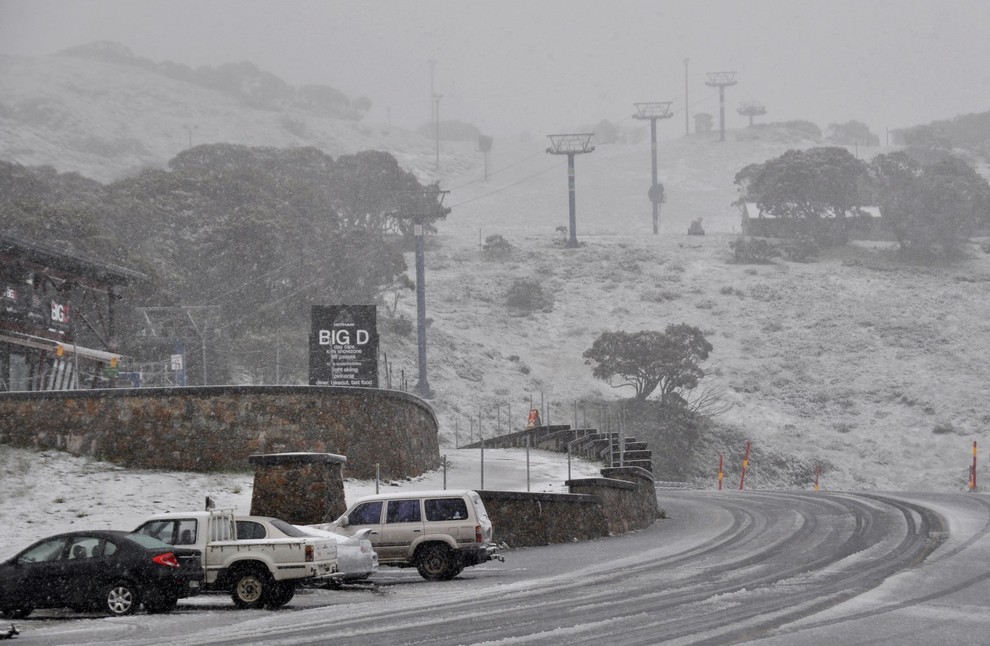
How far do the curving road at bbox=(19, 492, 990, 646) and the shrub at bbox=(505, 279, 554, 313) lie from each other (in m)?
72.0

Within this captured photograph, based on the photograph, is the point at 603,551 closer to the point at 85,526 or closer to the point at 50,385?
the point at 85,526

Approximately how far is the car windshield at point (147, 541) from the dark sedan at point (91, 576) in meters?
0.17

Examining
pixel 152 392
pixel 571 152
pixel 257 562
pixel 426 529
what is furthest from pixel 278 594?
pixel 571 152

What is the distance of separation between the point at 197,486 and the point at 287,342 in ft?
125

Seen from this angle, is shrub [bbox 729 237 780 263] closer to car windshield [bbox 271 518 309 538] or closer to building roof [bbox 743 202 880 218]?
building roof [bbox 743 202 880 218]

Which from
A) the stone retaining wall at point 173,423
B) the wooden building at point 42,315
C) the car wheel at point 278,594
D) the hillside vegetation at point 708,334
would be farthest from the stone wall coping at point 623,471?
the car wheel at point 278,594

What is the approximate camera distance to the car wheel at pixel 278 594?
17.3 metres

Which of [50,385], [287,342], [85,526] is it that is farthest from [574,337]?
[85,526]

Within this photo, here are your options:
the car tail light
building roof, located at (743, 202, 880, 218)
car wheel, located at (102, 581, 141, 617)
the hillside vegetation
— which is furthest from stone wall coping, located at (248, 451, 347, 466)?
building roof, located at (743, 202, 880, 218)

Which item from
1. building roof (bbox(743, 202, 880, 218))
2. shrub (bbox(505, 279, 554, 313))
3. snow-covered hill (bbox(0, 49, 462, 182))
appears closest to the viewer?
shrub (bbox(505, 279, 554, 313))

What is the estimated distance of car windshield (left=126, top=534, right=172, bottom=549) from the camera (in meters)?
17.1

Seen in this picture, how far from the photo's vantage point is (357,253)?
79312 millimetres

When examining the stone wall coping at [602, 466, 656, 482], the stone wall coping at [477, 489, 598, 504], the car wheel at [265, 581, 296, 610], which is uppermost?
the stone wall coping at [602, 466, 656, 482]

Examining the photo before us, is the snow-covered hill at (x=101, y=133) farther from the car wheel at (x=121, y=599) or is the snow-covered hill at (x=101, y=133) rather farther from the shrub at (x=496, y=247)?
the car wheel at (x=121, y=599)
